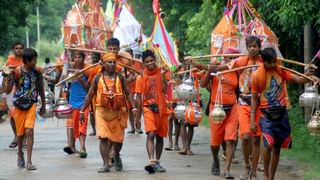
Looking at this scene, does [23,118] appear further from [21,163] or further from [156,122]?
[156,122]

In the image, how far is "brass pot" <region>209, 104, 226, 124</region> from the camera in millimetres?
11547

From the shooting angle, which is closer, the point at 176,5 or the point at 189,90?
the point at 189,90

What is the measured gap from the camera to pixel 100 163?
1351 centimetres

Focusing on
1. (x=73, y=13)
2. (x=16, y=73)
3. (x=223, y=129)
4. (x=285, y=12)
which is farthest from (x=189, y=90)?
(x=73, y=13)

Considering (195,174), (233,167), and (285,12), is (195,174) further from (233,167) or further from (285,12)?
(285,12)

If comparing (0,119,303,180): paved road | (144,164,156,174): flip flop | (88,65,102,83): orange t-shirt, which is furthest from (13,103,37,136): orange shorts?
(144,164,156,174): flip flop

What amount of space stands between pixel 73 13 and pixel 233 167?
19.1ft

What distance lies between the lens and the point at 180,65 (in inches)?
556

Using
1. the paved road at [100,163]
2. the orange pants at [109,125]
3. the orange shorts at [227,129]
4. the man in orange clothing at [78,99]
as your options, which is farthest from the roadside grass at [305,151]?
the man in orange clothing at [78,99]

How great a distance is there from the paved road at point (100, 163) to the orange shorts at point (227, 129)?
56cm

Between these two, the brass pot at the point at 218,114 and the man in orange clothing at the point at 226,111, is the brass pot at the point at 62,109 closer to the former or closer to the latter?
the man in orange clothing at the point at 226,111

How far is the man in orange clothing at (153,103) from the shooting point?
40.7 feet

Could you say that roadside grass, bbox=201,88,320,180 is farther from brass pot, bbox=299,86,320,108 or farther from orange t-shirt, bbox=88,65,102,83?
orange t-shirt, bbox=88,65,102,83

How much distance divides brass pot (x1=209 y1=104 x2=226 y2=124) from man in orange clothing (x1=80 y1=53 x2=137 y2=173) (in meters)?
1.33
